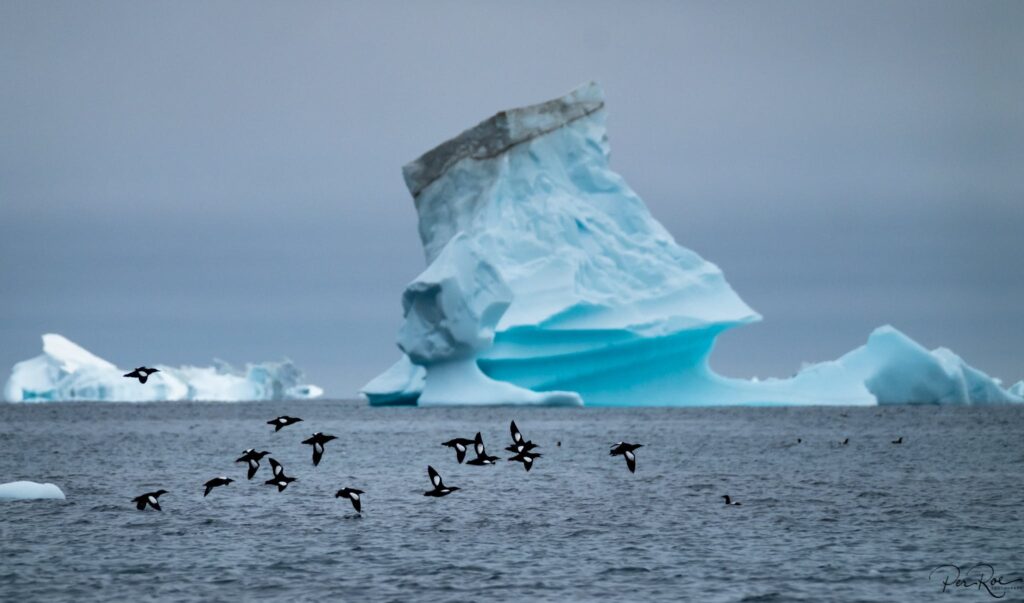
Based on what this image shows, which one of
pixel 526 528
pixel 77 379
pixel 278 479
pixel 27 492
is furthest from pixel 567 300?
pixel 77 379

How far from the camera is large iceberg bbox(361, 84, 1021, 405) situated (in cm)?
4574

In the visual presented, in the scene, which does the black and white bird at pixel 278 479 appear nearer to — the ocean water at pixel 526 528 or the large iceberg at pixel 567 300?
the ocean water at pixel 526 528

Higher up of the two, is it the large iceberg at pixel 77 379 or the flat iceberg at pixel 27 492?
the large iceberg at pixel 77 379

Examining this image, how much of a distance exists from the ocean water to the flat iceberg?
45cm

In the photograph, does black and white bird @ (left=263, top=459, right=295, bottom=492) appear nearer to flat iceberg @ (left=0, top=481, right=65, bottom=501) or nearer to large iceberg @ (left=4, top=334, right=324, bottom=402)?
flat iceberg @ (left=0, top=481, right=65, bottom=501)

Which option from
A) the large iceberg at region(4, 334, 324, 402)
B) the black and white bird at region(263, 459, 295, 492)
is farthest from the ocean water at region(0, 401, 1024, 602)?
the large iceberg at region(4, 334, 324, 402)

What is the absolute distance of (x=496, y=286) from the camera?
44688mm

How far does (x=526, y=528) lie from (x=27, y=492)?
→ 825 centimetres

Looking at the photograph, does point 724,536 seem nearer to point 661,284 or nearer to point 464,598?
point 464,598

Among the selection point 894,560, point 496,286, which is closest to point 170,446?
point 496,286

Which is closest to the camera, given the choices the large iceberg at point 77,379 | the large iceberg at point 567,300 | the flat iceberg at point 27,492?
the flat iceberg at point 27,492

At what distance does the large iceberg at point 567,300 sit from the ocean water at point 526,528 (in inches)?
354

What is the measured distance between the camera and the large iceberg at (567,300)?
45738 millimetres

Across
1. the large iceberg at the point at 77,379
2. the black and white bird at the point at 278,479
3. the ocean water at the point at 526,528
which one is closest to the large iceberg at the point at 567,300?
the ocean water at the point at 526,528
